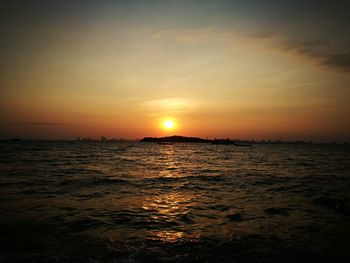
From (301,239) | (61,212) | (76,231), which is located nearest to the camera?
(301,239)

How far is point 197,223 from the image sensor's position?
9828 mm

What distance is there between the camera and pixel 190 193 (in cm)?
1622

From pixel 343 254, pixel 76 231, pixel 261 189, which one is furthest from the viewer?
pixel 261 189

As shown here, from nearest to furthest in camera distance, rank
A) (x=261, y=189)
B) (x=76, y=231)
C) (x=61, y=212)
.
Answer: (x=76, y=231), (x=61, y=212), (x=261, y=189)

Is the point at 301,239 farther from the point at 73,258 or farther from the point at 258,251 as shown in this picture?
the point at 73,258

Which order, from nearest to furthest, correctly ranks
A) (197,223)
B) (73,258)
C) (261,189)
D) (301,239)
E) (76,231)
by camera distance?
(73,258)
(301,239)
(76,231)
(197,223)
(261,189)

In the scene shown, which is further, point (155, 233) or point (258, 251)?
point (155, 233)

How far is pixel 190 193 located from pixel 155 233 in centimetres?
780

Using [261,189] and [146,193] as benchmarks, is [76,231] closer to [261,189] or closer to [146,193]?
[146,193]

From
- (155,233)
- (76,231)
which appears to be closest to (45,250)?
(76,231)

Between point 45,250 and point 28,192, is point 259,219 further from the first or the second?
point 28,192

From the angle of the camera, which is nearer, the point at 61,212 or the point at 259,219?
the point at 259,219

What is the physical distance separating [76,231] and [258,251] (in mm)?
6281

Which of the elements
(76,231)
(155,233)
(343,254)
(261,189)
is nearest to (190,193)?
(261,189)
